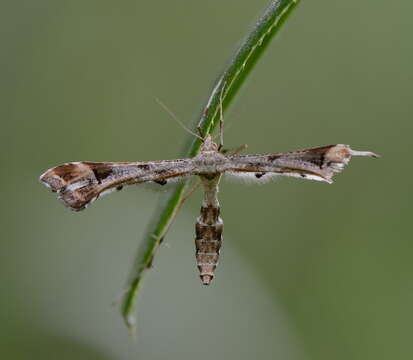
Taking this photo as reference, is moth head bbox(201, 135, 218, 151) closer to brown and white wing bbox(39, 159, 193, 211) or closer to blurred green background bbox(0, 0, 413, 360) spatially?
brown and white wing bbox(39, 159, 193, 211)

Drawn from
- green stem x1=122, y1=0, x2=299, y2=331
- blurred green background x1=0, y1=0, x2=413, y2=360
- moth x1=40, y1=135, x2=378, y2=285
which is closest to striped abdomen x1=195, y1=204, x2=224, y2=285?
moth x1=40, y1=135, x2=378, y2=285

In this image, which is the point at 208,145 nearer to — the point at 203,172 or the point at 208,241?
the point at 203,172

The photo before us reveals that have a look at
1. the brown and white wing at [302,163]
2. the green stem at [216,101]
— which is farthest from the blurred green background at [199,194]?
the green stem at [216,101]

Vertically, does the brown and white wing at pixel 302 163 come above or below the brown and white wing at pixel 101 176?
above

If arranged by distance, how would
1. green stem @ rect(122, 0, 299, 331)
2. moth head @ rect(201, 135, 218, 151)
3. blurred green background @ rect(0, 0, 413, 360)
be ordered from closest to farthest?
green stem @ rect(122, 0, 299, 331) → moth head @ rect(201, 135, 218, 151) → blurred green background @ rect(0, 0, 413, 360)

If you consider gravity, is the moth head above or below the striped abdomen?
above

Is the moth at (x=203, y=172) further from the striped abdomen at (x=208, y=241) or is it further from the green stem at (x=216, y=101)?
the green stem at (x=216, y=101)
